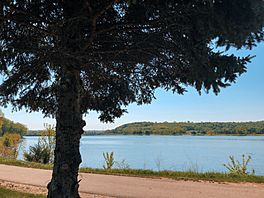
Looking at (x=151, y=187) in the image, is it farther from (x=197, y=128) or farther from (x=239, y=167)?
(x=197, y=128)

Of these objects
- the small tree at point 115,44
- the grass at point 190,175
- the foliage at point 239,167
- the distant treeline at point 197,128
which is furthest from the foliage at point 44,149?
the distant treeline at point 197,128

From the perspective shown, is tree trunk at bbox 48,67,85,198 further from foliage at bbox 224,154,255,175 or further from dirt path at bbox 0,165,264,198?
foliage at bbox 224,154,255,175

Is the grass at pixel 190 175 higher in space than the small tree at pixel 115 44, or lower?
lower

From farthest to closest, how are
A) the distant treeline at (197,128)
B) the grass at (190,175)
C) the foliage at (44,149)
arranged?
1. the distant treeline at (197,128)
2. the foliage at (44,149)
3. the grass at (190,175)

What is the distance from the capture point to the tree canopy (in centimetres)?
331

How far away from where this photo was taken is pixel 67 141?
4445 mm

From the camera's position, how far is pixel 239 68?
3910mm

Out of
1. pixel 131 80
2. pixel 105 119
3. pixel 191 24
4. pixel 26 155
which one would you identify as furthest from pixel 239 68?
pixel 26 155

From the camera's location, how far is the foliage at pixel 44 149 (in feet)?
54.2

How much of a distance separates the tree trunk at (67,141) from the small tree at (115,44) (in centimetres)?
1

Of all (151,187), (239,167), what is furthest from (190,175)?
(151,187)

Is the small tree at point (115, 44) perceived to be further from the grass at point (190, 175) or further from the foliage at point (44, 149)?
the foliage at point (44, 149)

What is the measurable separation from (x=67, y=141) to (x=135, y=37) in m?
1.70

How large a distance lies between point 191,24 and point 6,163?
1482cm
